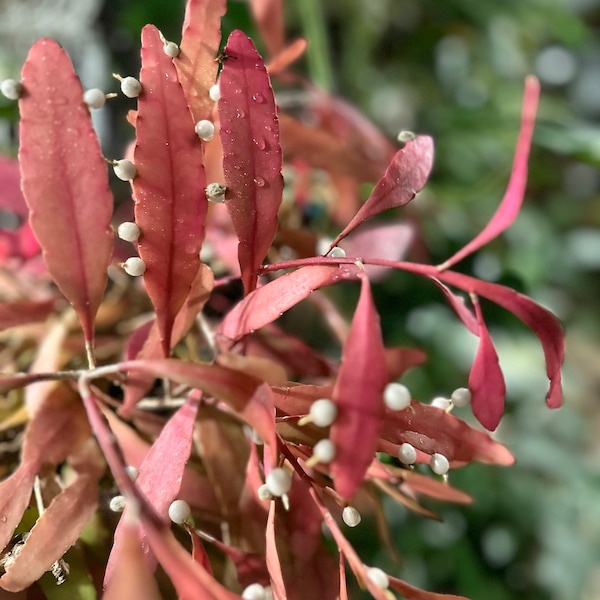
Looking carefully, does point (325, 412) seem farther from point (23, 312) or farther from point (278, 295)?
point (23, 312)

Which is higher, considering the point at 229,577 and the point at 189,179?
the point at 189,179

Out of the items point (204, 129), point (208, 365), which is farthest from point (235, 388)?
point (204, 129)

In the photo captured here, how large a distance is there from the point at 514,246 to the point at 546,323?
0.93 meters

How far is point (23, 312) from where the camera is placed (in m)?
0.37

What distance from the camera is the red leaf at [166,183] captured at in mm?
256

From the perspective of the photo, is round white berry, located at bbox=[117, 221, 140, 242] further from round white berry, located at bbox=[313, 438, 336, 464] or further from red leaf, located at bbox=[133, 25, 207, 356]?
round white berry, located at bbox=[313, 438, 336, 464]

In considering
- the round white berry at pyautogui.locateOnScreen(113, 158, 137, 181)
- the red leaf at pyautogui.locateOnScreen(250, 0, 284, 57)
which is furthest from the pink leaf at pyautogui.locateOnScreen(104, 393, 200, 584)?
the red leaf at pyautogui.locateOnScreen(250, 0, 284, 57)

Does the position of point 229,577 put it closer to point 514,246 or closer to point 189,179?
point 189,179

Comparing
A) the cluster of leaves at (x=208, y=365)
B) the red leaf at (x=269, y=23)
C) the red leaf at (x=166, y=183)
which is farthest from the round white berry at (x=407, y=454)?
the red leaf at (x=269, y=23)

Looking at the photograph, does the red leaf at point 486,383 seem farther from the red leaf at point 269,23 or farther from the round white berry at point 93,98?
the red leaf at point 269,23

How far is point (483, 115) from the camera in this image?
0.78 metres

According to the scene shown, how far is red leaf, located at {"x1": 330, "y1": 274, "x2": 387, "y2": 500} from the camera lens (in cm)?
20

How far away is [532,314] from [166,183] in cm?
16

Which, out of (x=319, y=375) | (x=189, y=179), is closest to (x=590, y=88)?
(x=319, y=375)
